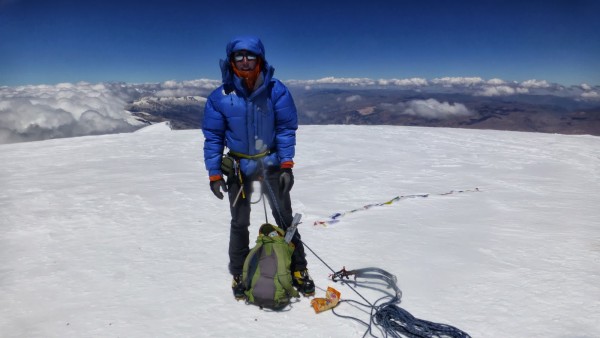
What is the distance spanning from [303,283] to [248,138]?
5.92 ft

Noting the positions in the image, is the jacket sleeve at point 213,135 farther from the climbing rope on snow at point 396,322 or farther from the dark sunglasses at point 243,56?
the climbing rope on snow at point 396,322

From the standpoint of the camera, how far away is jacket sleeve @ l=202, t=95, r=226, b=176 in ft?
11.5

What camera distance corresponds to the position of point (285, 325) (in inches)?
128

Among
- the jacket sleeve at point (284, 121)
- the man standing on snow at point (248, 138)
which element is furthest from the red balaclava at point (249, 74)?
the jacket sleeve at point (284, 121)

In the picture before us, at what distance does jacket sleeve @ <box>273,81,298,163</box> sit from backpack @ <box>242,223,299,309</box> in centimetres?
97

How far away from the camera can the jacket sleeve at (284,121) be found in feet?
11.7

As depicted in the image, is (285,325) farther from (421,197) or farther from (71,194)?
(71,194)

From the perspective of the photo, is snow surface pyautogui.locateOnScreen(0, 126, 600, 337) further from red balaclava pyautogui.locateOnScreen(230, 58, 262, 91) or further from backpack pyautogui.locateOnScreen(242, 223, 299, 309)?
red balaclava pyautogui.locateOnScreen(230, 58, 262, 91)

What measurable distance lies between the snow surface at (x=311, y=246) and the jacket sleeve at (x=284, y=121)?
1.73 metres

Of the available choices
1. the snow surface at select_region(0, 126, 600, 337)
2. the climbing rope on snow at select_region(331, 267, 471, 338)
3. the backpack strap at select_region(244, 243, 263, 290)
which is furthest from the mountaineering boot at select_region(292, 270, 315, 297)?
the backpack strap at select_region(244, 243, 263, 290)

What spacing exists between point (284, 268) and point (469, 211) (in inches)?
195

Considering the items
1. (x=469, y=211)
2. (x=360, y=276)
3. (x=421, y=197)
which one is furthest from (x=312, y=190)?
(x=360, y=276)

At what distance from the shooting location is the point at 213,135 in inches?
140

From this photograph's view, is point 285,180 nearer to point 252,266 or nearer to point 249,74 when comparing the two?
point 252,266
